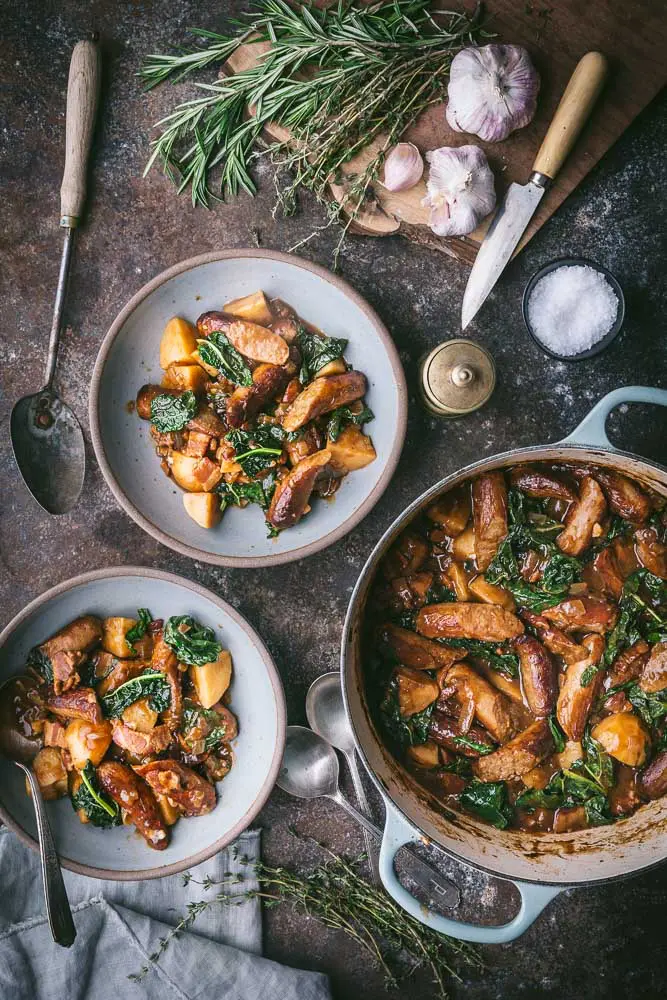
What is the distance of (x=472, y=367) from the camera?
2.64 metres

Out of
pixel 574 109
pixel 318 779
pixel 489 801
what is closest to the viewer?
pixel 574 109

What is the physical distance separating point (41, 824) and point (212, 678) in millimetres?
773

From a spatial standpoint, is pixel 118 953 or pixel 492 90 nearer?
pixel 492 90

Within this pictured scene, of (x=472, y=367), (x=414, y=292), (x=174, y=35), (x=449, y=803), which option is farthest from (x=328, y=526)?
(x=174, y=35)

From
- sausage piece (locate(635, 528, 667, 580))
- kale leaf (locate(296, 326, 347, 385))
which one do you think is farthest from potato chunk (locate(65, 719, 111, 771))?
sausage piece (locate(635, 528, 667, 580))

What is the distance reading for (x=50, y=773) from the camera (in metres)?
2.75

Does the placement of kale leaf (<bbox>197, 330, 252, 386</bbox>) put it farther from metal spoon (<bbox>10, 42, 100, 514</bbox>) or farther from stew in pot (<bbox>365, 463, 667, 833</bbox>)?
stew in pot (<bbox>365, 463, 667, 833</bbox>)

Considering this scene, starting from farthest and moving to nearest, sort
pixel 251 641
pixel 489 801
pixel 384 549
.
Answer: pixel 489 801
pixel 251 641
pixel 384 549

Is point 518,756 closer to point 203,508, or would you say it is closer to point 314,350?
point 203,508

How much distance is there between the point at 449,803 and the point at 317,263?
2.09 m

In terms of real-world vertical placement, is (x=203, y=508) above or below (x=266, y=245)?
below

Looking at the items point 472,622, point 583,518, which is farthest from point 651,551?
point 472,622

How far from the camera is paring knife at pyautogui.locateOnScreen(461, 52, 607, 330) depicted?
8.46 feet

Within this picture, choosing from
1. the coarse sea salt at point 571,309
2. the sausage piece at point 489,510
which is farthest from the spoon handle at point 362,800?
the coarse sea salt at point 571,309
